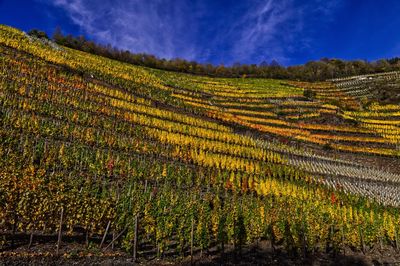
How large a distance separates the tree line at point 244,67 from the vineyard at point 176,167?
48.0 metres

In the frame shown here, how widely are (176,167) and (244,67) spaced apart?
350ft

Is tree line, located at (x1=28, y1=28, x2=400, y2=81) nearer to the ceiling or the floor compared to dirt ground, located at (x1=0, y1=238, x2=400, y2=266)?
nearer to the ceiling

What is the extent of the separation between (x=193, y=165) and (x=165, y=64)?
9113 centimetres

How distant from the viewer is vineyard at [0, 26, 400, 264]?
17453mm

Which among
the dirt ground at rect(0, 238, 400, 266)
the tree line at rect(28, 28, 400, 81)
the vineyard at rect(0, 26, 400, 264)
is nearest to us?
the dirt ground at rect(0, 238, 400, 266)

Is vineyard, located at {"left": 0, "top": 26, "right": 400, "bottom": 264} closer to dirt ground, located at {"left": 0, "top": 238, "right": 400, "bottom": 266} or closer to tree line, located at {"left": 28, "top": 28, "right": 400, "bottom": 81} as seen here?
dirt ground, located at {"left": 0, "top": 238, "right": 400, "bottom": 266}

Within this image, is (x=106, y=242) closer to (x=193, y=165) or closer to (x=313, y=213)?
(x=313, y=213)

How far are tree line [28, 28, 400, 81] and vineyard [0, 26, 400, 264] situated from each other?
48.0 m

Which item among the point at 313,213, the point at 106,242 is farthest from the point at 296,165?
the point at 106,242

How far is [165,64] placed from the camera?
120m

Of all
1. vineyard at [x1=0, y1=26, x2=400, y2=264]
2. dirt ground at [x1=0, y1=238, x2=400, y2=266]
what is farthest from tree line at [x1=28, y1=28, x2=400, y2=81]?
dirt ground at [x1=0, y1=238, x2=400, y2=266]

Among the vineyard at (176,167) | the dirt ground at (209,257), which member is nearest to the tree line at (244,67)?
the vineyard at (176,167)

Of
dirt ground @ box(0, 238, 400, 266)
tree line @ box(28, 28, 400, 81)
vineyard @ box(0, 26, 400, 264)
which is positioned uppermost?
tree line @ box(28, 28, 400, 81)

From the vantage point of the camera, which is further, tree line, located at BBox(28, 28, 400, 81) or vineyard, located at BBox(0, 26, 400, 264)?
tree line, located at BBox(28, 28, 400, 81)
